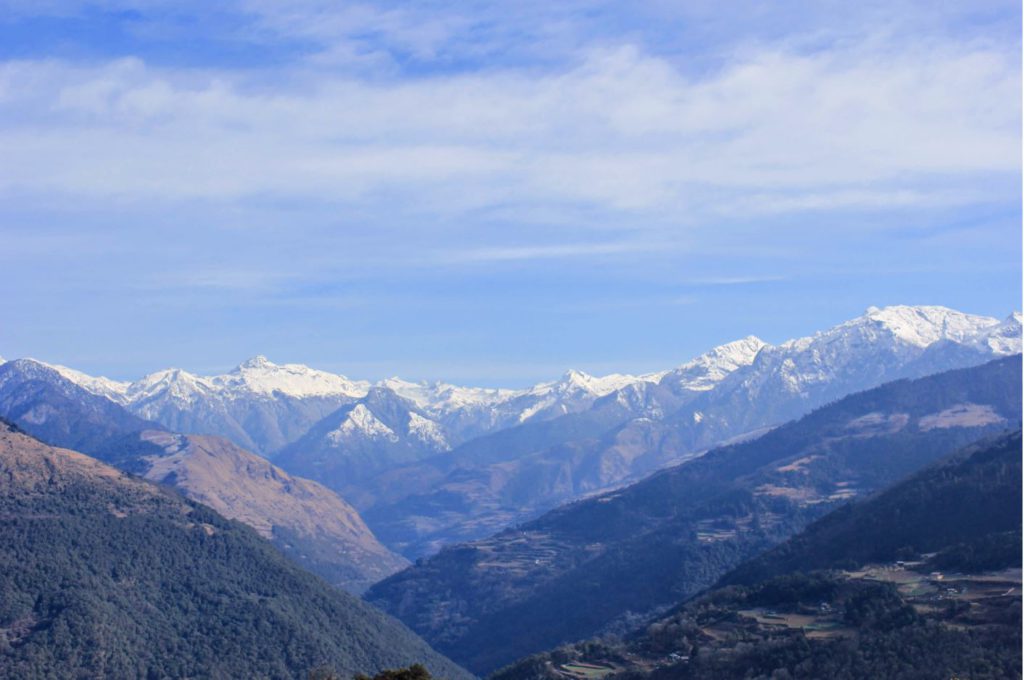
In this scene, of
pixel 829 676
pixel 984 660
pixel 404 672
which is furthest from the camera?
pixel 829 676

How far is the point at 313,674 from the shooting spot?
11312 centimetres

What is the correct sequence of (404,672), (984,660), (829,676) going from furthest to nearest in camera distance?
(829,676), (984,660), (404,672)

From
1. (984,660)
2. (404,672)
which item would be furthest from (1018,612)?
(404,672)

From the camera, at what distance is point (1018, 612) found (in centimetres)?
19850

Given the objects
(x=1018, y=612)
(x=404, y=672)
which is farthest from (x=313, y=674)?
(x=1018, y=612)

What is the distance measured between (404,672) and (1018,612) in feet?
426

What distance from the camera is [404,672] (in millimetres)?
106938

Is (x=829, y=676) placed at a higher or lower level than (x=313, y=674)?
lower

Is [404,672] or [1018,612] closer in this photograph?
[404,672]

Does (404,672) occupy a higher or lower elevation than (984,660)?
higher

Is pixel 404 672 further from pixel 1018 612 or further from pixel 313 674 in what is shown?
pixel 1018 612

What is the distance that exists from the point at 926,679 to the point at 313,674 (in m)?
112

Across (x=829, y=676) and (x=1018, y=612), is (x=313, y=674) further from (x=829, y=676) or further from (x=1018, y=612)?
(x=1018, y=612)

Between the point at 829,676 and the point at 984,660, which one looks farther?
the point at 829,676
